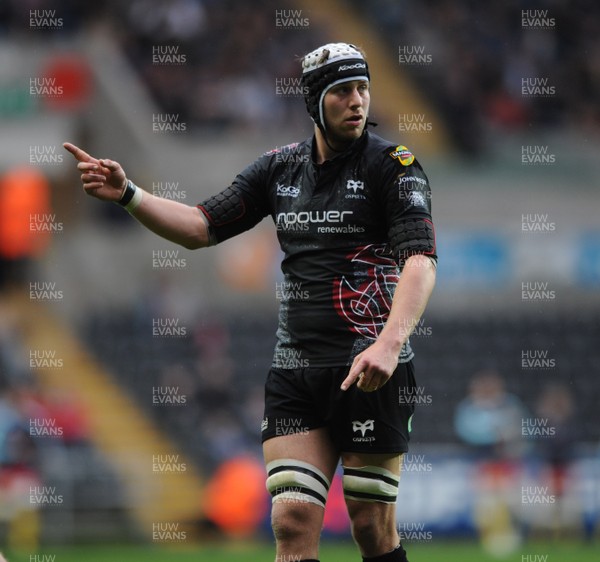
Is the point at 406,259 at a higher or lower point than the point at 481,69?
lower

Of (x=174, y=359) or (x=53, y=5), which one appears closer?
(x=174, y=359)

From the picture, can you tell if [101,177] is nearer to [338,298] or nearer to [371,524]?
[338,298]

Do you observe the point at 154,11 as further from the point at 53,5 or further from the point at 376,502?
the point at 376,502

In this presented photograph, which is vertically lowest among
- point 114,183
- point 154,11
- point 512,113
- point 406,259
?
point 406,259

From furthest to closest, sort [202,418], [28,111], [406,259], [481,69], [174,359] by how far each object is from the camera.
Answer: [481,69]
[28,111]
[174,359]
[202,418]
[406,259]

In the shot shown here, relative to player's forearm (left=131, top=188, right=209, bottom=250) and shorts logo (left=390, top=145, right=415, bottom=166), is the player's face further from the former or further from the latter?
player's forearm (left=131, top=188, right=209, bottom=250)

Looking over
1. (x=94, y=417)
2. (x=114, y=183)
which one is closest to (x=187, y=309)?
(x=94, y=417)

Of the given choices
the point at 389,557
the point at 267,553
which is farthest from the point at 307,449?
the point at 267,553

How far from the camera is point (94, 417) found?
18.6 metres

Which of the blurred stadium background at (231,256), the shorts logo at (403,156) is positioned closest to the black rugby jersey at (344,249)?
the shorts logo at (403,156)

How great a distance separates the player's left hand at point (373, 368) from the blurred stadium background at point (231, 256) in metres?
9.81

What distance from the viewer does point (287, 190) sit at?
598 centimetres

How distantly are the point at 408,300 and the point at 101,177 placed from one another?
1.54 metres

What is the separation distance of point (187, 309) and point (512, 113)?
20.5ft
